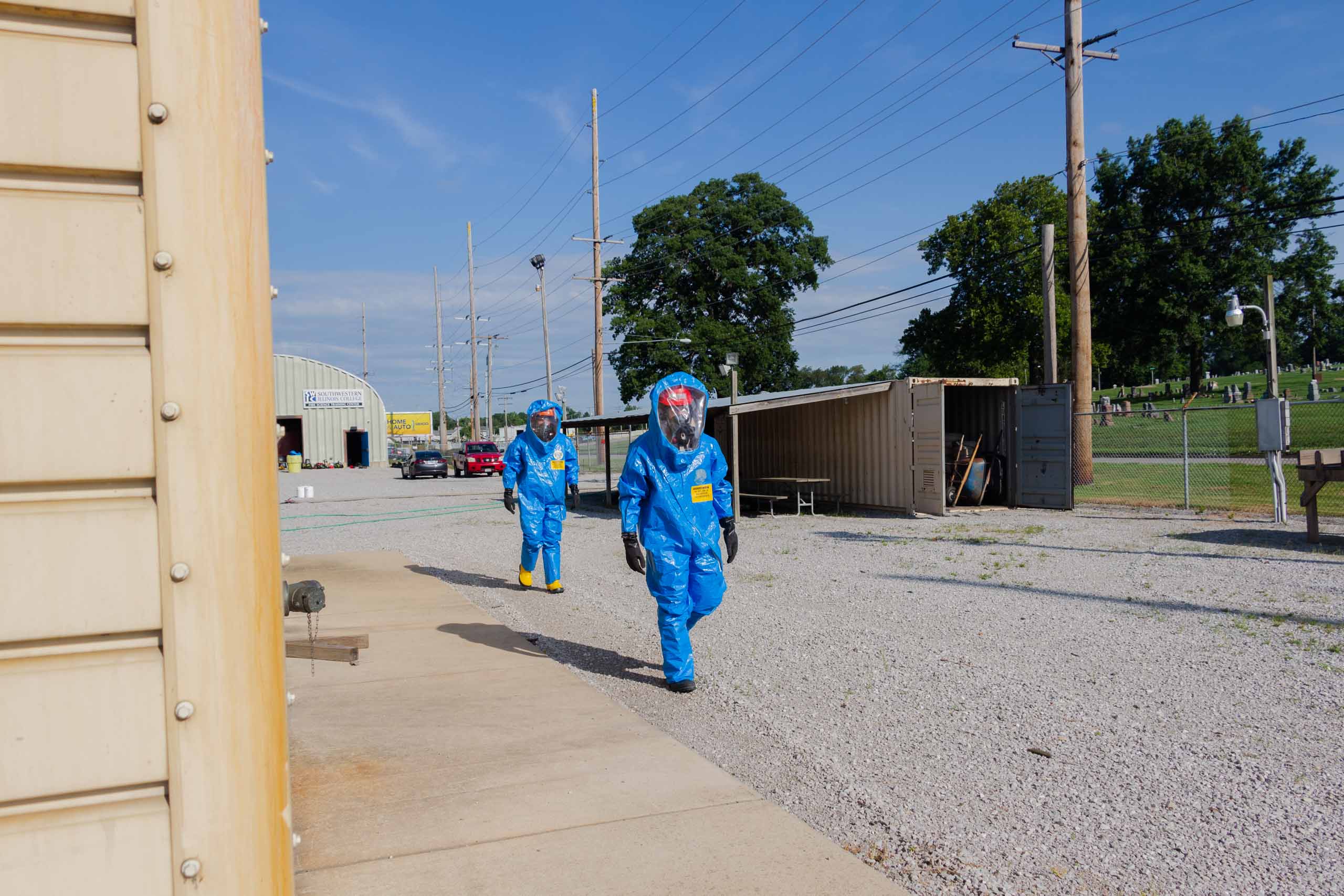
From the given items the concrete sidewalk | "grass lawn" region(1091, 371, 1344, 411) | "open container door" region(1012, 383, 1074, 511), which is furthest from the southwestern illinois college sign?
the concrete sidewalk

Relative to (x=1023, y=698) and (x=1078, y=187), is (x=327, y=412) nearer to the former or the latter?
(x=1078, y=187)

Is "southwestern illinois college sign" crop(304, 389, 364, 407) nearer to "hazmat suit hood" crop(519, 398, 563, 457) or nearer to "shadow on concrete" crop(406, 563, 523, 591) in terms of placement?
"shadow on concrete" crop(406, 563, 523, 591)

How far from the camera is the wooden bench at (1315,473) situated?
10.8 metres

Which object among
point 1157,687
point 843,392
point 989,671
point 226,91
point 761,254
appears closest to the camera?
point 226,91

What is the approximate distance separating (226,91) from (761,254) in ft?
162

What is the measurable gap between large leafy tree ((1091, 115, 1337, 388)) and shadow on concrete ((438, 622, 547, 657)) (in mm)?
45559

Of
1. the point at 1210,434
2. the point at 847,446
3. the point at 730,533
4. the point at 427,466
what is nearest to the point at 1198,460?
the point at 847,446

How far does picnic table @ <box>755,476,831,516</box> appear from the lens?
710 inches

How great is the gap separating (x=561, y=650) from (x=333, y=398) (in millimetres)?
57110

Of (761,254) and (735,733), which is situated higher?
(761,254)

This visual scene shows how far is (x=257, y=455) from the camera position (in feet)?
5.84

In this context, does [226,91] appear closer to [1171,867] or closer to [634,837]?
[634,837]

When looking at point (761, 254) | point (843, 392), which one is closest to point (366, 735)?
point (843, 392)

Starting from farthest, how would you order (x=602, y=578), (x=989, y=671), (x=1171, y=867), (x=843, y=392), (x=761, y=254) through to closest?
(x=761, y=254), (x=843, y=392), (x=602, y=578), (x=989, y=671), (x=1171, y=867)
